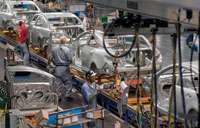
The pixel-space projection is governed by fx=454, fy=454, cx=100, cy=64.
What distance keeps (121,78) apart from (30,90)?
2.94m

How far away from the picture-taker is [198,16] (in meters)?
4.18

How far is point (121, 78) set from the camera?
1205cm

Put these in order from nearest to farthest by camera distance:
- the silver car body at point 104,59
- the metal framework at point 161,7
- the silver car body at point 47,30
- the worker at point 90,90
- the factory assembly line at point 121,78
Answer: the metal framework at point 161,7 < the factory assembly line at point 121,78 < the worker at point 90,90 < the silver car body at point 104,59 < the silver car body at point 47,30

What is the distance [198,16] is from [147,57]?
847cm

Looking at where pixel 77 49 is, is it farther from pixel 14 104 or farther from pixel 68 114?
pixel 68 114

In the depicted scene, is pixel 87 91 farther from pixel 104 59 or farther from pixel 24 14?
pixel 24 14

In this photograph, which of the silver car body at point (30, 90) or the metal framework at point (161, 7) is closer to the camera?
the metal framework at point (161, 7)

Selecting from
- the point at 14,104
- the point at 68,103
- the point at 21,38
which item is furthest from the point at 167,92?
the point at 21,38

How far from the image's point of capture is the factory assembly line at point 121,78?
508 cm

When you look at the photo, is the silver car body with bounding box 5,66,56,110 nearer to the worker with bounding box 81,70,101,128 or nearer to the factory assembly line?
the factory assembly line

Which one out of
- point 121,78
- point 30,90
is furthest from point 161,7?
point 121,78

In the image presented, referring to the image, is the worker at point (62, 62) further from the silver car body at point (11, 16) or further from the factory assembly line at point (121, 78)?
the silver car body at point (11, 16)

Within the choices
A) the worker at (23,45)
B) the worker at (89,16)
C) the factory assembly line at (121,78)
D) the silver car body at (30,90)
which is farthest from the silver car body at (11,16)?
the silver car body at (30,90)

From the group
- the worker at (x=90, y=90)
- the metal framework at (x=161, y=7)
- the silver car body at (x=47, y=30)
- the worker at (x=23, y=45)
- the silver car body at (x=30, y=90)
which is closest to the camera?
the metal framework at (x=161, y=7)
